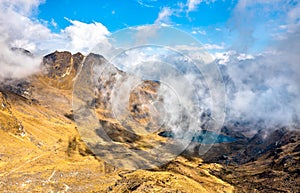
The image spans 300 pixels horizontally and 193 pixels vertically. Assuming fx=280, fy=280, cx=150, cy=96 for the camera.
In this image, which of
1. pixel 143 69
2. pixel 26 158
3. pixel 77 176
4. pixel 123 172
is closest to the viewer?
pixel 143 69

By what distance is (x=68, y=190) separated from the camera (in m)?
120

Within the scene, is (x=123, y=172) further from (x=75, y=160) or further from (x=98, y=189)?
(x=75, y=160)

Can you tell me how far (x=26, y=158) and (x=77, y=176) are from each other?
50363 millimetres

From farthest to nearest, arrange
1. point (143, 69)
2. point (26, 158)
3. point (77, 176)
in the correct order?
point (26, 158) → point (77, 176) → point (143, 69)

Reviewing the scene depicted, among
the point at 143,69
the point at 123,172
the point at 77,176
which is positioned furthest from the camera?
the point at 123,172

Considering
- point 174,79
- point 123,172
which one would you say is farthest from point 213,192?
→ point 174,79

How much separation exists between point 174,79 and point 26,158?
159 metres

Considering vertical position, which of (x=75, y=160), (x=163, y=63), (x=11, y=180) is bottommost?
(x=11, y=180)

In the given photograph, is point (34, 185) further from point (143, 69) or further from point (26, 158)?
point (143, 69)

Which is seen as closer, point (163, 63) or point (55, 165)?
point (163, 63)

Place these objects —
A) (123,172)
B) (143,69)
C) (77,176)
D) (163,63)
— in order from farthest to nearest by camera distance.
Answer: (123,172), (77,176), (143,69), (163,63)

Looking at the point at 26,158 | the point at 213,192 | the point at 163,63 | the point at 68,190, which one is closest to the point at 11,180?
the point at 68,190

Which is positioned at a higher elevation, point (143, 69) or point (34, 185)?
point (143, 69)

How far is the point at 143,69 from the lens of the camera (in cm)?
4394
